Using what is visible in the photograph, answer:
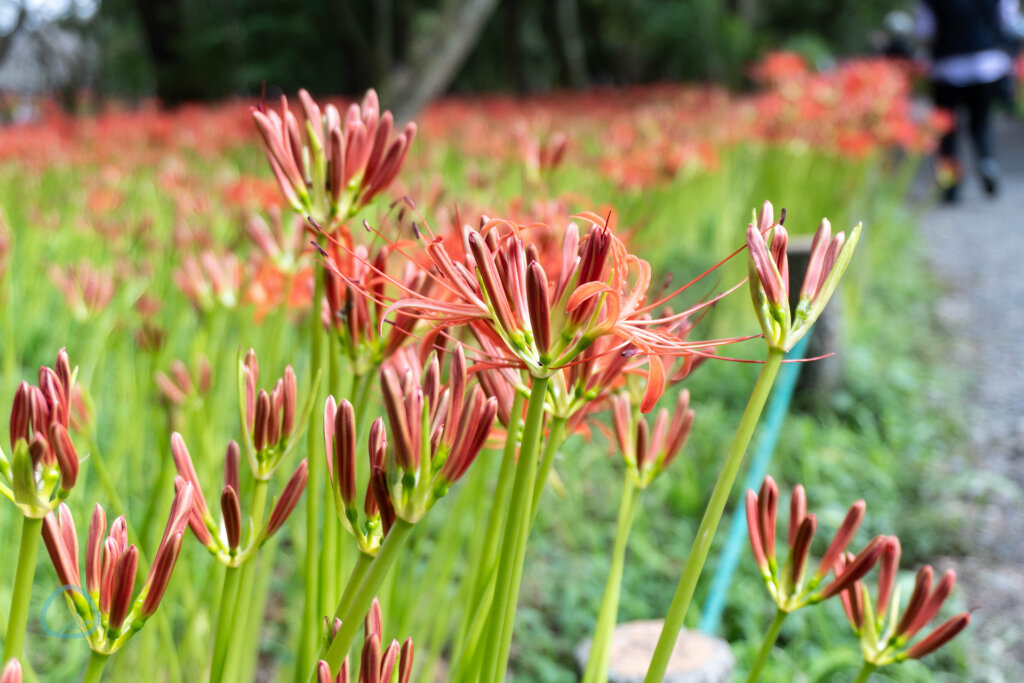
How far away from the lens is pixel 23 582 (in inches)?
20.6

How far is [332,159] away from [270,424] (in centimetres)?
23

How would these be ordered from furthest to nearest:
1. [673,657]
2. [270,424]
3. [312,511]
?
[673,657], [312,511], [270,424]

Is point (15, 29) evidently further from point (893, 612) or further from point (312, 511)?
point (893, 612)

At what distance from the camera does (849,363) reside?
351 cm

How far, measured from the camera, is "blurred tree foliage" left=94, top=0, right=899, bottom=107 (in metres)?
9.08

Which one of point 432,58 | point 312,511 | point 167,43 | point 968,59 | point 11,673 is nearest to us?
point 11,673

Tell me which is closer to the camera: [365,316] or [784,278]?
[784,278]

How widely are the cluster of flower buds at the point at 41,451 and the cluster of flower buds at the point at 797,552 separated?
46 cm

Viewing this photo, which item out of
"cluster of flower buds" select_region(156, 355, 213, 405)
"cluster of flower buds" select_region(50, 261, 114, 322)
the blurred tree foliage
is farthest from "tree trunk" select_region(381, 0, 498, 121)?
"cluster of flower buds" select_region(156, 355, 213, 405)

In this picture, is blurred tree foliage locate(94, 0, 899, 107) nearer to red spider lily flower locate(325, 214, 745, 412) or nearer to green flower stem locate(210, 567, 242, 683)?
green flower stem locate(210, 567, 242, 683)

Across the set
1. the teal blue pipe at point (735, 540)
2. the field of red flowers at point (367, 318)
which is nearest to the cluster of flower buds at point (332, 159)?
the field of red flowers at point (367, 318)

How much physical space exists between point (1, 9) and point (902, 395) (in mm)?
12467

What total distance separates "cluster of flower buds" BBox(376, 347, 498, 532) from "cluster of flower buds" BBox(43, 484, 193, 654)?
5.0 inches

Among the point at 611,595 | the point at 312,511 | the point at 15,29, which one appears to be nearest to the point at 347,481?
the point at 312,511
